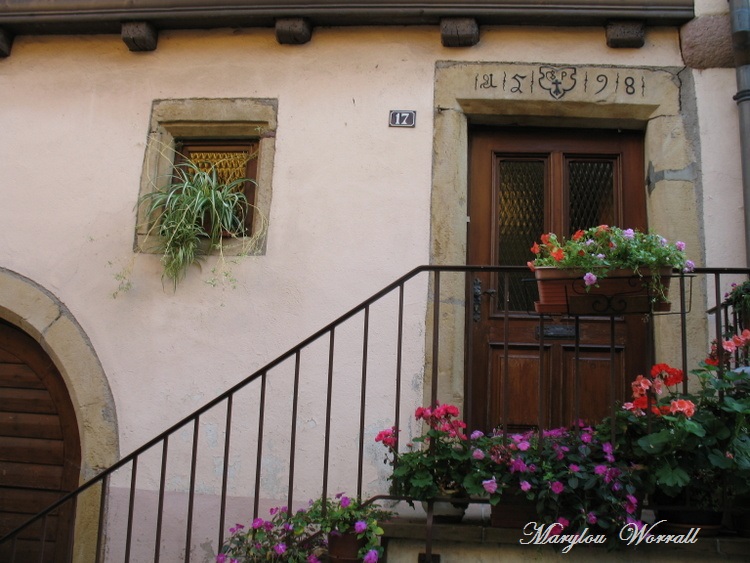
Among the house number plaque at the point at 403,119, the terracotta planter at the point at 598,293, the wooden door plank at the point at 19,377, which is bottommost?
the wooden door plank at the point at 19,377

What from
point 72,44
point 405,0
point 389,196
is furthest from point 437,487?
point 72,44

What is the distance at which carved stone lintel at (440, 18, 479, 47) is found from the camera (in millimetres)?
4137

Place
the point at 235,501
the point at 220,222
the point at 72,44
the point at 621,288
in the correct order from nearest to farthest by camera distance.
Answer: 1. the point at 621,288
2. the point at 235,501
3. the point at 220,222
4. the point at 72,44

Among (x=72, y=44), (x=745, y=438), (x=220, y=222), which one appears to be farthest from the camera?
(x=72, y=44)

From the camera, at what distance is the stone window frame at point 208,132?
4.23m

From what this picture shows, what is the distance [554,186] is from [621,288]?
1.30 meters

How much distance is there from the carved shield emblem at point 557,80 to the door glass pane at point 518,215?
41cm

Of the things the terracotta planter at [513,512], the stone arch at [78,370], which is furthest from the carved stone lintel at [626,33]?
the stone arch at [78,370]

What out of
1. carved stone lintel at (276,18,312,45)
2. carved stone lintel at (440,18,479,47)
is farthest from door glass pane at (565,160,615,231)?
carved stone lintel at (276,18,312,45)

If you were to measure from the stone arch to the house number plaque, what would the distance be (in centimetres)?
210

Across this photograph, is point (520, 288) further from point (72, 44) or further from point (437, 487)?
point (72, 44)

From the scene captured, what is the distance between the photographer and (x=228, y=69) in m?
4.40

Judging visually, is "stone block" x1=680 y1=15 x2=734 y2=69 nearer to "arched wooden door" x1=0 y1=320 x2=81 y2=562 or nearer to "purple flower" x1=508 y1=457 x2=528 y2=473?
"purple flower" x1=508 y1=457 x2=528 y2=473

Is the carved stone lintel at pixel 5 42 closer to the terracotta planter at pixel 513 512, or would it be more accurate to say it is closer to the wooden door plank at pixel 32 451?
the wooden door plank at pixel 32 451
